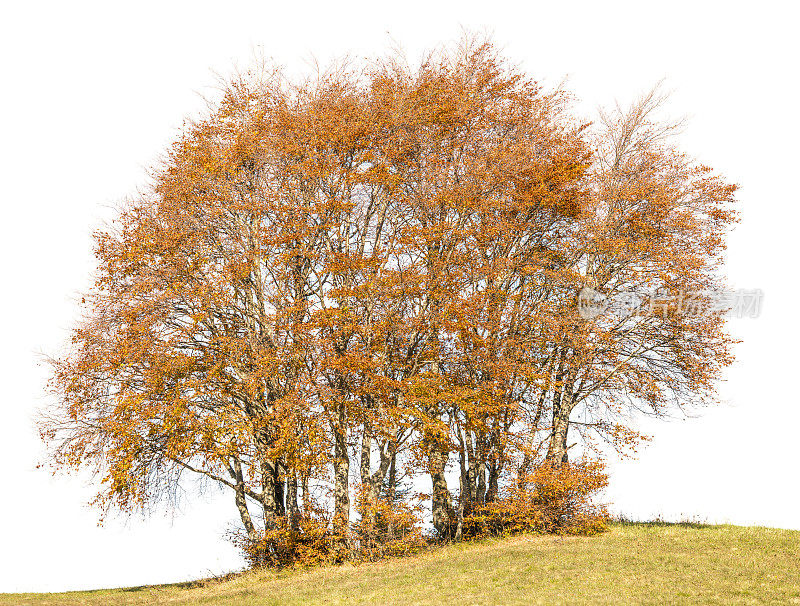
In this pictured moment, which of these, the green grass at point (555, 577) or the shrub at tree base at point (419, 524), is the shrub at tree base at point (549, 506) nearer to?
the shrub at tree base at point (419, 524)

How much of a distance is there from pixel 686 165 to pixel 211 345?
18.6 meters

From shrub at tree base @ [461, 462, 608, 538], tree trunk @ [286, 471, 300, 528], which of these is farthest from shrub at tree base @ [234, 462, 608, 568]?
tree trunk @ [286, 471, 300, 528]

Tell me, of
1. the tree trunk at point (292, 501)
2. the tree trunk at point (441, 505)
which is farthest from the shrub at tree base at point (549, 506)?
the tree trunk at point (292, 501)

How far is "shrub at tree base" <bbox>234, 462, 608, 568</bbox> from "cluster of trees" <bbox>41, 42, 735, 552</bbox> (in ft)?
1.99

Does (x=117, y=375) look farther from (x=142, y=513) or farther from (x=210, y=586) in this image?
(x=210, y=586)

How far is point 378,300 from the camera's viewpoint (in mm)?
24344

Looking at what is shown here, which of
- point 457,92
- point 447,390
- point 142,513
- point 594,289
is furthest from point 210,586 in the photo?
point 457,92

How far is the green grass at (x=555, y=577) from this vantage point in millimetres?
17156

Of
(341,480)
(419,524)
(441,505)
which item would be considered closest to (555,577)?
(419,524)

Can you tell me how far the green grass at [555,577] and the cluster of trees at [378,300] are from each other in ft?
7.96

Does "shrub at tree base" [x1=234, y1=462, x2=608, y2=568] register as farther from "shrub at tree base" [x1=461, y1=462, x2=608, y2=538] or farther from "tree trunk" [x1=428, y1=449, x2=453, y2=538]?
"tree trunk" [x1=428, y1=449, x2=453, y2=538]

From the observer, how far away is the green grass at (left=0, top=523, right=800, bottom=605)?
56.3ft

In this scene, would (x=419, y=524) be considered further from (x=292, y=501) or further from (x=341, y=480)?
(x=292, y=501)

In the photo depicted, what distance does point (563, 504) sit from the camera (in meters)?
24.7
